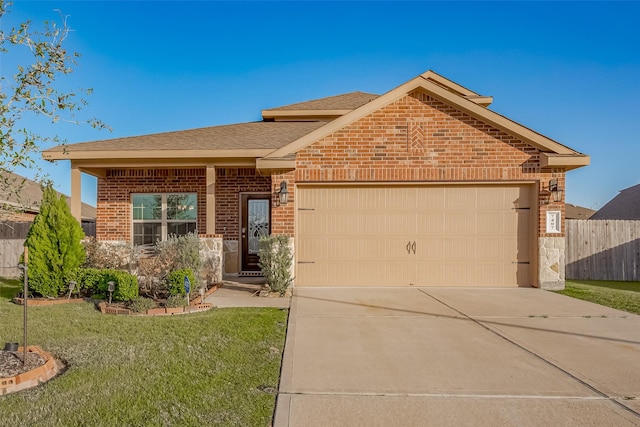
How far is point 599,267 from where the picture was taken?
12.1 meters

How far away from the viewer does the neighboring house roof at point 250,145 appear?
8.73 metres

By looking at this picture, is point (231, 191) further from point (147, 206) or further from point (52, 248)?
point (52, 248)

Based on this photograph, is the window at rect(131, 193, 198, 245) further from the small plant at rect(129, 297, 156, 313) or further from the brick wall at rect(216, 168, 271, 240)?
the small plant at rect(129, 297, 156, 313)

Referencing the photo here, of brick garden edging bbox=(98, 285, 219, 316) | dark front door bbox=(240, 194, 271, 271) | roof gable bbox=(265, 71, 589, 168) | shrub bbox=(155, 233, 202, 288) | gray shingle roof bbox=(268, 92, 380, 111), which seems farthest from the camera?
gray shingle roof bbox=(268, 92, 380, 111)

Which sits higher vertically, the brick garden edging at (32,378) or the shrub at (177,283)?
the shrub at (177,283)

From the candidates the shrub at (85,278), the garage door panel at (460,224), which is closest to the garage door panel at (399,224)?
the garage door panel at (460,224)

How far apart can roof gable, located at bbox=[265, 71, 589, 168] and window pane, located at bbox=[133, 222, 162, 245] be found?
4.45 m

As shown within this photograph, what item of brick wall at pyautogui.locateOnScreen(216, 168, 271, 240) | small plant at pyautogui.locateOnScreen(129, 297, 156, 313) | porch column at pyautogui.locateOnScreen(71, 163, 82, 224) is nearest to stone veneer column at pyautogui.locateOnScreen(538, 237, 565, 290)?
brick wall at pyautogui.locateOnScreen(216, 168, 271, 240)

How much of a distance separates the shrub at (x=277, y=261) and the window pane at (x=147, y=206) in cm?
430

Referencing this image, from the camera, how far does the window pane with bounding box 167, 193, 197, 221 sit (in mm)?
11086

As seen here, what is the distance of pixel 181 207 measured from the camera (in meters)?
11.1

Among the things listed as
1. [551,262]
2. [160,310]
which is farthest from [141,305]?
[551,262]

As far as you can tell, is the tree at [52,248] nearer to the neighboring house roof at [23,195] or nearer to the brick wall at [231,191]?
the neighboring house roof at [23,195]

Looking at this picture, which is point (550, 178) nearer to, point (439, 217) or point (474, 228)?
point (474, 228)
